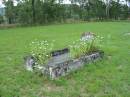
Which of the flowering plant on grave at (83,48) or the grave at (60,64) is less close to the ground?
the flowering plant on grave at (83,48)

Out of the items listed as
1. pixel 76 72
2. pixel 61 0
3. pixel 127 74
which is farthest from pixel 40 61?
pixel 61 0

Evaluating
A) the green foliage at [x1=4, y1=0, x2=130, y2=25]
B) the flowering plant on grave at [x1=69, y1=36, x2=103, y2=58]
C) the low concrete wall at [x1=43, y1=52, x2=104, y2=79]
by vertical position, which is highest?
the green foliage at [x1=4, y1=0, x2=130, y2=25]

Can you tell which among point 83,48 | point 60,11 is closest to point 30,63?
point 83,48

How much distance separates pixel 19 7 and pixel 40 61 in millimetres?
26665

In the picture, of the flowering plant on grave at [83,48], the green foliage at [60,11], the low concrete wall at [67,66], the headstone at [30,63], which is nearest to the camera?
the low concrete wall at [67,66]

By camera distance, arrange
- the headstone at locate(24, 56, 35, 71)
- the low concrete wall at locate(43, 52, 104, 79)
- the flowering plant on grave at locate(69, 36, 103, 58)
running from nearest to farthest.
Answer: the low concrete wall at locate(43, 52, 104, 79) < the headstone at locate(24, 56, 35, 71) < the flowering plant on grave at locate(69, 36, 103, 58)

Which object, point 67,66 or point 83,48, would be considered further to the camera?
point 83,48

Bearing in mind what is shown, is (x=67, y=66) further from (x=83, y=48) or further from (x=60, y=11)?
(x=60, y=11)

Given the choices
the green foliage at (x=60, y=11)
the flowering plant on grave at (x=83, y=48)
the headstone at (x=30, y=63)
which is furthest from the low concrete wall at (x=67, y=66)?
the green foliage at (x=60, y=11)

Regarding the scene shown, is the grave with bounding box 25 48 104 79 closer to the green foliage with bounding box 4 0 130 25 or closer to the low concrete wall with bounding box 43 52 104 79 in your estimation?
the low concrete wall with bounding box 43 52 104 79

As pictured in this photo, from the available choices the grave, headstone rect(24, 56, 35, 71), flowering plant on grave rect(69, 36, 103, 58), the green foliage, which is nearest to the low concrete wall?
the grave

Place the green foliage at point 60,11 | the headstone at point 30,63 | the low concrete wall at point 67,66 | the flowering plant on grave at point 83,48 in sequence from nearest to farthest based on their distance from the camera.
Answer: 1. the low concrete wall at point 67,66
2. the headstone at point 30,63
3. the flowering plant on grave at point 83,48
4. the green foliage at point 60,11

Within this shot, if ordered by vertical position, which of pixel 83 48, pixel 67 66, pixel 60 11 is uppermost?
pixel 60 11

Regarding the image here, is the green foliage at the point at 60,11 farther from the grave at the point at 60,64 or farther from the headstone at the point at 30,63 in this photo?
the headstone at the point at 30,63
